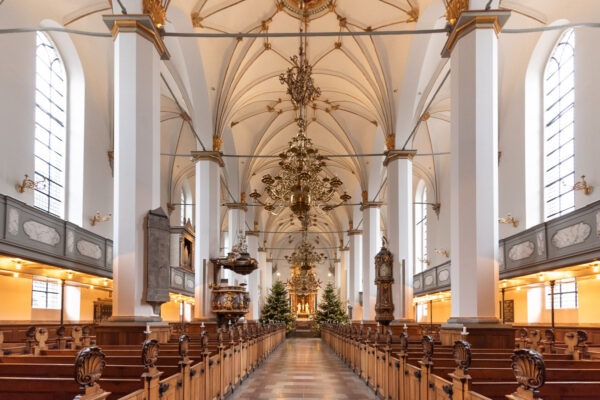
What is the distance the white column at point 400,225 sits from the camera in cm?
1677

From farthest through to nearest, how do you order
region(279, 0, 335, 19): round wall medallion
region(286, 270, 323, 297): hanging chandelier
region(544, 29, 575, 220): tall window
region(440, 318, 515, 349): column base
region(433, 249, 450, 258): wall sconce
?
region(286, 270, 323, 297): hanging chandelier, region(433, 249, 450, 258): wall sconce, region(279, 0, 335, 19): round wall medallion, region(544, 29, 575, 220): tall window, region(440, 318, 515, 349): column base

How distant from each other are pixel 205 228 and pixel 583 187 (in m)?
10.1

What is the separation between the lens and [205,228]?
1731cm

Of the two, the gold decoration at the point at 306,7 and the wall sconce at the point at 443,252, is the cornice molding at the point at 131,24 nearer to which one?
the gold decoration at the point at 306,7

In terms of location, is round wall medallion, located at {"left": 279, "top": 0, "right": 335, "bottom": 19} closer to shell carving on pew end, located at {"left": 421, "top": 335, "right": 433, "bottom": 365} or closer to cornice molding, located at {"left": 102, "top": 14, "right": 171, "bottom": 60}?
cornice molding, located at {"left": 102, "top": 14, "right": 171, "bottom": 60}

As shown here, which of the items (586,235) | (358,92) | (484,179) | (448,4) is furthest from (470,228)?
(358,92)

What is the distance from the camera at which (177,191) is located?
25.1 m

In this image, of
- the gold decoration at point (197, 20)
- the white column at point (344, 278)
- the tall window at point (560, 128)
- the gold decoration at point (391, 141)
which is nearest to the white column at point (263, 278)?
the white column at point (344, 278)

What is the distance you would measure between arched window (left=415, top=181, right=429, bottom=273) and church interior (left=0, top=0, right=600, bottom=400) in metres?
3.05

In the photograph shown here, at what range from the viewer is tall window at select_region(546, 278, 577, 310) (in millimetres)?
15273

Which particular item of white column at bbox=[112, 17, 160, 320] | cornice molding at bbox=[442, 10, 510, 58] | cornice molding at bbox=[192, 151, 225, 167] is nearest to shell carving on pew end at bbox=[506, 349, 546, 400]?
white column at bbox=[112, 17, 160, 320]

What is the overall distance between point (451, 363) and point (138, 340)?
5.21 meters

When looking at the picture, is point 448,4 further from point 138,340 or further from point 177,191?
point 177,191

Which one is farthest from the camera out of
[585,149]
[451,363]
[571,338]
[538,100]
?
[538,100]
